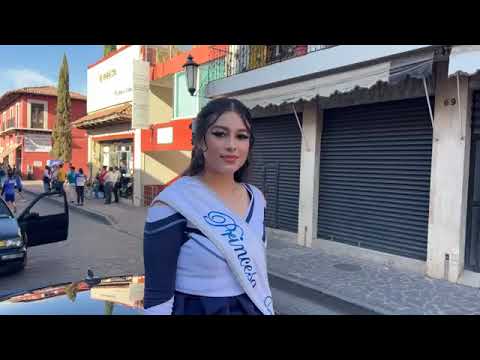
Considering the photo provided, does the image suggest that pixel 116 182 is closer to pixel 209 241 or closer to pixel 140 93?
pixel 140 93

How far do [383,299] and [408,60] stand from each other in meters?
3.72

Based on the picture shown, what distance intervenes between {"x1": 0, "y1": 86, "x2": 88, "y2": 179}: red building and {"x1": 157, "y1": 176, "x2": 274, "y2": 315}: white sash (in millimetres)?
36386

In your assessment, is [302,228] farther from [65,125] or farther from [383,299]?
[65,125]

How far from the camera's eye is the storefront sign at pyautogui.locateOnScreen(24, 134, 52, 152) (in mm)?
36094

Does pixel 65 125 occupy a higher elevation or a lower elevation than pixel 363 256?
higher

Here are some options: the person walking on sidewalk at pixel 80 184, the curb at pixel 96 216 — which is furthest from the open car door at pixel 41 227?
the person walking on sidewalk at pixel 80 184

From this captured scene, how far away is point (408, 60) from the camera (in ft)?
20.8

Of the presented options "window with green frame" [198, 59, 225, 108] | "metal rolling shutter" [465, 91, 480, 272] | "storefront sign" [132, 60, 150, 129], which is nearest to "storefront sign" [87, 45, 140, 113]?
"storefront sign" [132, 60, 150, 129]

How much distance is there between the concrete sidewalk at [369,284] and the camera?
5.25 m

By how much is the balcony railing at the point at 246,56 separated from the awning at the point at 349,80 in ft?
2.71

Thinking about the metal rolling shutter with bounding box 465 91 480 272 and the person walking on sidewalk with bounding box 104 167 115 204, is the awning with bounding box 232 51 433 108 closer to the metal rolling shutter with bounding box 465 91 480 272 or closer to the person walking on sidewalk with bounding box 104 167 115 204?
the metal rolling shutter with bounding box 465 91 480 272

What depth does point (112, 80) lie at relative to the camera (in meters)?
20.0

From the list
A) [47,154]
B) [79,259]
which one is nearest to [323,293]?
[79,259]
